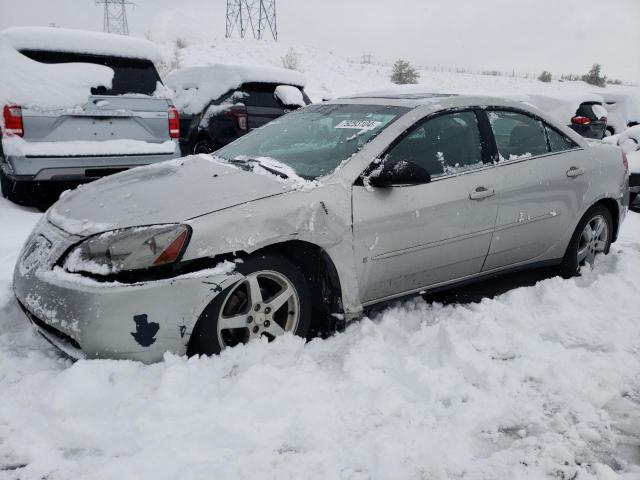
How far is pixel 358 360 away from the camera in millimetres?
2914

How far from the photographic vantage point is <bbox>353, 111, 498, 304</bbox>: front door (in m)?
3.22

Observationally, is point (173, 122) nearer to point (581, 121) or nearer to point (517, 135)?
point (517, 135)

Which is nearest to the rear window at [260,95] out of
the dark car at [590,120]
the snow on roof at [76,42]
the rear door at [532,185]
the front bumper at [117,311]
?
the snow on roof at [76,42]

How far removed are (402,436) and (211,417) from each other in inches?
32.4

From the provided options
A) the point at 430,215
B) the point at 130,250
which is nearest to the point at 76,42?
the point at 130,250

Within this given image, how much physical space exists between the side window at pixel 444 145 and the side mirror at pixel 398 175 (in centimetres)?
20

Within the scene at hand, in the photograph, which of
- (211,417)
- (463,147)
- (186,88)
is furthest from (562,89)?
(211,417)

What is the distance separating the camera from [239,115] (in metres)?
7.92

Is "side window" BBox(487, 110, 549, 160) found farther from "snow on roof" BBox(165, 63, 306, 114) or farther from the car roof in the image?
"snow on roof" BBox(165, 63, 306, 114)

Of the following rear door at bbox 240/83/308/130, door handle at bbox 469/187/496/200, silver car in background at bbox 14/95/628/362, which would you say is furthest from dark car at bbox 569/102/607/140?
door handle at bbox 469/187/496/200

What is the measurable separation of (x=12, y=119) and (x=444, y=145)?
13.5 feet

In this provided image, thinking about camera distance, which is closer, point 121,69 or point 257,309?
point 257,309

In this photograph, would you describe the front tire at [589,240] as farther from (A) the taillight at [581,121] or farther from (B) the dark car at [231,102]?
(A) the taillight at [581,121]

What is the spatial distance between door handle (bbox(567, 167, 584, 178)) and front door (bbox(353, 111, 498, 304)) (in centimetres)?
85
